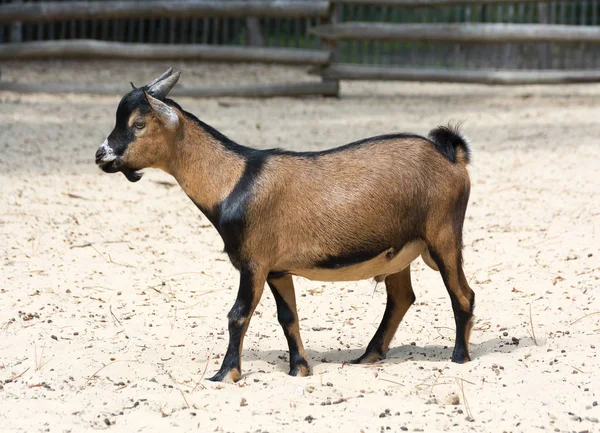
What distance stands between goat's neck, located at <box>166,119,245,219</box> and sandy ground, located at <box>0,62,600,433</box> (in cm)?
106

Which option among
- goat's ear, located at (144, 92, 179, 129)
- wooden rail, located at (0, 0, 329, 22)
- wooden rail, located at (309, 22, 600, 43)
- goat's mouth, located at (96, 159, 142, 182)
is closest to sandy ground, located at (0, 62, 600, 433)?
goat's mouth, located at (96, 159, 142, 182)

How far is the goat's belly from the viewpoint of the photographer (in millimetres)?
5297

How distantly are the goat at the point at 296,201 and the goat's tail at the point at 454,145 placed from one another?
0.04 meters

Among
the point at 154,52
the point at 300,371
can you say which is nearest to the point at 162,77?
the point at 300,371

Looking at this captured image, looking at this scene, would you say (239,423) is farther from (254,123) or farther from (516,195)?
(254,123)

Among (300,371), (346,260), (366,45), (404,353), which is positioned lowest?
(404,353)

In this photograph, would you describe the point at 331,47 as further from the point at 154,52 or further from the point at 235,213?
the point at 235,213

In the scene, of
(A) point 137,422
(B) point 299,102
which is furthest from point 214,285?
(B) point 299,102

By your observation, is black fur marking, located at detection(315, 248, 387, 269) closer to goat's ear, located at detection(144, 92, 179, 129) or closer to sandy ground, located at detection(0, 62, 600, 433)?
sandy ground, located at detection(0, 62, 600, 433)

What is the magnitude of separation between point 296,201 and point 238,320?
772mm

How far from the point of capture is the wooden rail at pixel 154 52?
1394 centimetres

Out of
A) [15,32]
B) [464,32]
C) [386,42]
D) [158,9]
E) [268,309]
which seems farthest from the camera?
[15,32]

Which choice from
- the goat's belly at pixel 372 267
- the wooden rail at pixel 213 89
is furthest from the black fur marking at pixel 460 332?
the wooden rail at pixel 213 89

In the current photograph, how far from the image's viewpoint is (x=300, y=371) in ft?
17.7
